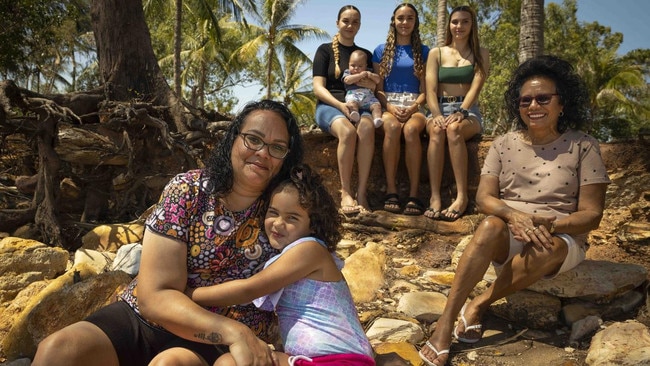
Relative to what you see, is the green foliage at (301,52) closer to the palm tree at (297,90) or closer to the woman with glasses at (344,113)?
the palm tree at (297,90)

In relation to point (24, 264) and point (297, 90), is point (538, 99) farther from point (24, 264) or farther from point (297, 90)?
point (297, 90)

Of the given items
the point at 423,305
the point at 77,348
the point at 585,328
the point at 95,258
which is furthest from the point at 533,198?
the point at 95,258

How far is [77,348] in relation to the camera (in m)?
1.85

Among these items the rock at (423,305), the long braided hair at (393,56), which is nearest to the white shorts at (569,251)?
the rock at (423,305)

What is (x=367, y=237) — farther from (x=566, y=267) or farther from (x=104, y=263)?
(x=104, y=263)

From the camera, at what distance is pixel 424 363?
2.74 m

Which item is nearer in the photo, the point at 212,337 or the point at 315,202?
the point at 212,337

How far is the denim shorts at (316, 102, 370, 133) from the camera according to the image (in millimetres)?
4797

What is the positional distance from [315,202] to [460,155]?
2.66 metres

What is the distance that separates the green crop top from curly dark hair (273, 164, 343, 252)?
2.86 meters

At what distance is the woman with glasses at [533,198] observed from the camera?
284 cm

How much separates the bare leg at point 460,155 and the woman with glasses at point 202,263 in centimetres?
249

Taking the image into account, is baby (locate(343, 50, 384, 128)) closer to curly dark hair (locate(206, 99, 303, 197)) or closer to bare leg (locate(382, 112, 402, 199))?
bare leg (locate(382, 112, 402, 199))

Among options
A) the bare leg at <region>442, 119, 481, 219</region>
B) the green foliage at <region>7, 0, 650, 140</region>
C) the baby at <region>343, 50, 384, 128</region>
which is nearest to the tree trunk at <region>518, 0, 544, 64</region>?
the bare leg at <region>442, 119, 481, 219</region>
